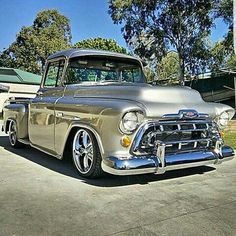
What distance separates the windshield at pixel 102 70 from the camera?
6.05 meters

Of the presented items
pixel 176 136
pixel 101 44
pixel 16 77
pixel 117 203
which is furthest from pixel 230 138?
pixel 101 44

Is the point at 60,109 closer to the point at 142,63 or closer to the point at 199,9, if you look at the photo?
the point at 142,63

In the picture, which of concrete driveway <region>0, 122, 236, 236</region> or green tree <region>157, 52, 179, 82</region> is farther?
green tree <region>157, 52, 179, 82</region>

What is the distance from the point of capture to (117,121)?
4445 mm

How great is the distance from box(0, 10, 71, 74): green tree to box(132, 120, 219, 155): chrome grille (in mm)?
37807

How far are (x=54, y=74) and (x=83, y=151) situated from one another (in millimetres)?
1790

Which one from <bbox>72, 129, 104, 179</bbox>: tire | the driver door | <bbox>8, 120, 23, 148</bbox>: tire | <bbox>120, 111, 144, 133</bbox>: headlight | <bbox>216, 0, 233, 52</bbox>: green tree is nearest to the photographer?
<bbox>120, 111, 144, 133</bbox>: headlight

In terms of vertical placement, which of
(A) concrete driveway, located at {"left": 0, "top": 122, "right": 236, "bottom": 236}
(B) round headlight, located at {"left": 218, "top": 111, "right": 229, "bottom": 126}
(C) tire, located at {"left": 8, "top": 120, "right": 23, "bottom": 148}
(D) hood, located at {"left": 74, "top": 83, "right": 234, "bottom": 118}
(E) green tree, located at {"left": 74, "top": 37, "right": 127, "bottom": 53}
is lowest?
(A) concrete driveway, located at {"left": 0, "top": 122, "right": 236, "bottom": 236}

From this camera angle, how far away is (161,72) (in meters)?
37.2

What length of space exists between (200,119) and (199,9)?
20.5 metres

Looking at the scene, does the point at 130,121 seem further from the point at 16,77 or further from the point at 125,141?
the point at 16,77

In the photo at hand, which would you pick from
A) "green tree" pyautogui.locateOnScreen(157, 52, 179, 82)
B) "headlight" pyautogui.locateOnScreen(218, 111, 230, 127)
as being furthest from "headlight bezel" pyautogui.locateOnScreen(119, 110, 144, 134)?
"green tree" pyautogui.locateOnScreen(157, 52, 179, 82)

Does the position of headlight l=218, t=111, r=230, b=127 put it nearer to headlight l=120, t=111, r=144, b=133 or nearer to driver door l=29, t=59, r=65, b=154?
headlight l=120, t=111, r=144, b=133

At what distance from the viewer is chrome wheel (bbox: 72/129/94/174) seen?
16.6 ft
